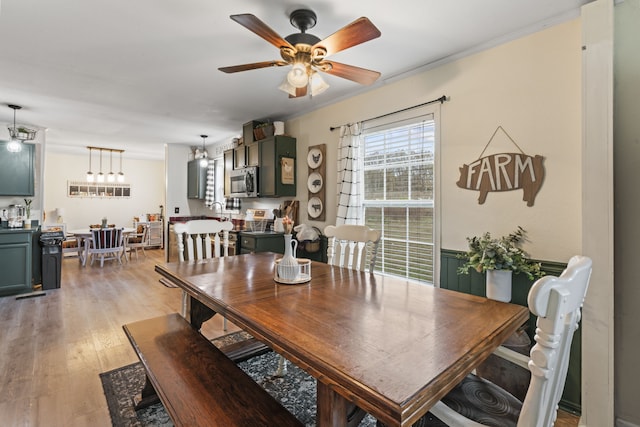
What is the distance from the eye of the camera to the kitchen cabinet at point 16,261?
393 cm

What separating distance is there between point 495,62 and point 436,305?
1.99m

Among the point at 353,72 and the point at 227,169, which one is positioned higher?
the point at 353,72

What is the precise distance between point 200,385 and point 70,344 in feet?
7.23

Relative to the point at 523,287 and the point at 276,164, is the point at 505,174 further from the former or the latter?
the point at 276,164

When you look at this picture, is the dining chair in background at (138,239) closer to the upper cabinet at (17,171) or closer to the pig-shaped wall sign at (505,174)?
the upper cabinet at (17,171)

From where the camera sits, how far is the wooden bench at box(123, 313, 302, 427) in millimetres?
1116

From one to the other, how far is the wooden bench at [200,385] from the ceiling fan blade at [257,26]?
1664 mm

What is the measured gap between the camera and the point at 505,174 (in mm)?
2229

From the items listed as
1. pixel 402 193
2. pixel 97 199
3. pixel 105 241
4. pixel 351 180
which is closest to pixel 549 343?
pixel 402 193

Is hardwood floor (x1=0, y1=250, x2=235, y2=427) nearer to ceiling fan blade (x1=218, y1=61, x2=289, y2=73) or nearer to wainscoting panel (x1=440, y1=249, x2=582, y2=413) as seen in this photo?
wainscoting panel (x1=440, y1=249, x2=582, y2=413)

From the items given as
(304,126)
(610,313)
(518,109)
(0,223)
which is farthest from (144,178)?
(610,313)

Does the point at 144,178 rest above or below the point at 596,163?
above

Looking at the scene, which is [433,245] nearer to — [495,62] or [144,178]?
[495,62]

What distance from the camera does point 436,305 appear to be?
1.31 meters
